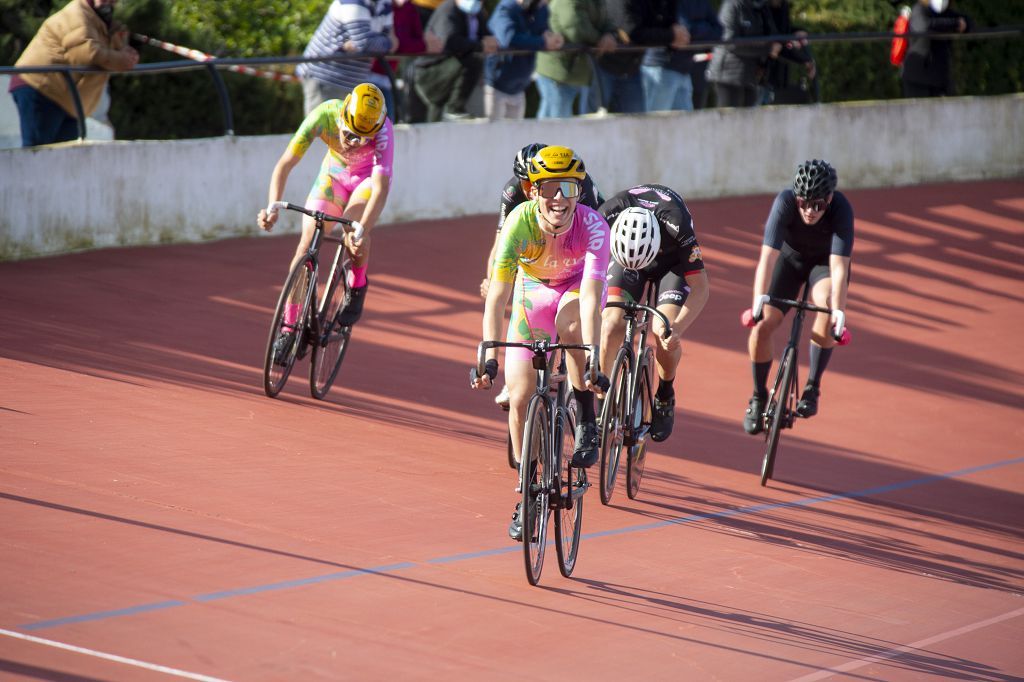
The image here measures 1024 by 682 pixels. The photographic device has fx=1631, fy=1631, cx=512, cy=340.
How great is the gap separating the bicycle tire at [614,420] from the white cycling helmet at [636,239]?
62 centimetres

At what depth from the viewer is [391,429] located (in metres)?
9.77

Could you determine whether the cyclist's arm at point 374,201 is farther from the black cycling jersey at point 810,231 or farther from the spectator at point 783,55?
the spectator at point 783,55

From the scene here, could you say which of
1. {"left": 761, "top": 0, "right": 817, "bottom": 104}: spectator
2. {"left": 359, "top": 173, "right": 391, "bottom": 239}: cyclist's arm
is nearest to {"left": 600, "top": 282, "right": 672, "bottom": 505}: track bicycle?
{"left": 359, "top": 173, "right": 391, "bottom": 239}: cyclist's arm

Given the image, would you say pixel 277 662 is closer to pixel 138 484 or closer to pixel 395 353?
pixel 138 484

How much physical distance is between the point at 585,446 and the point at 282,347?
9.66ft

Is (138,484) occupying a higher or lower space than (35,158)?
lower

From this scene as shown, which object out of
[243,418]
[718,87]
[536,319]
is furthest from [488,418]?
[718,87]

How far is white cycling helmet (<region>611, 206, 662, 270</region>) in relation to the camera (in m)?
8.13

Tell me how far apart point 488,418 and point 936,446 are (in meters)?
3.33

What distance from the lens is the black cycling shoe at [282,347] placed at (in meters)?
9.71

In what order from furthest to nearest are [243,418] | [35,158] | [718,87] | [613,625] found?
[718,87] < [35,158] < [243,418] < [613,625]

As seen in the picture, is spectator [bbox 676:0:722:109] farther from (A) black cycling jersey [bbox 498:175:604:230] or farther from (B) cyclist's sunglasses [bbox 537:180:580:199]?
(B) cyclist's sunglasses [bbox 537:180:580:199]

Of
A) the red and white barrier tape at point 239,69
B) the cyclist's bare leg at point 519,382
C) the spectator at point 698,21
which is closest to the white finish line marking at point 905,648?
the cyclist's bare leg at point 519,382

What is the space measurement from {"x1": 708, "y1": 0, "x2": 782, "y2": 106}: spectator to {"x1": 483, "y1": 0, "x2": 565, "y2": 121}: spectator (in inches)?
103
